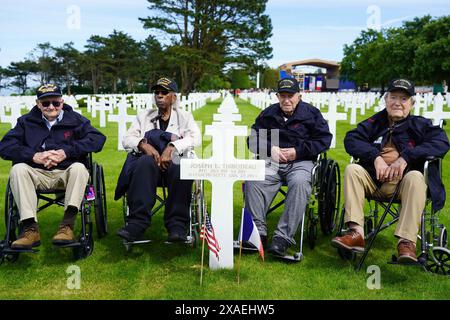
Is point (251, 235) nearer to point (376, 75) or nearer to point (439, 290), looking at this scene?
point (439, 290)

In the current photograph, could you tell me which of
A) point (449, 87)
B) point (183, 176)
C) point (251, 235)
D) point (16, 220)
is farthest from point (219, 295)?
point (449, 87)

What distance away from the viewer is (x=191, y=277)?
396 cm

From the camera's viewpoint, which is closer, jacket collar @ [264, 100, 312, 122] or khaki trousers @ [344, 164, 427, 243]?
khaki trousers @ [344, 164, 427, 243]

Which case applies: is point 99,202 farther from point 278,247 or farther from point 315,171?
point 315,171

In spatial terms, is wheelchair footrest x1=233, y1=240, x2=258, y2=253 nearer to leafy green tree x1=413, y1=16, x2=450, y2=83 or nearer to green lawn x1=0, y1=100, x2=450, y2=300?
green lawn x1=0, y1=100, x2=450, y2=300

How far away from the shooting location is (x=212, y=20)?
131 ft

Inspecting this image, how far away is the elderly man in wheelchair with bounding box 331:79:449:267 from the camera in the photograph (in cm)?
387

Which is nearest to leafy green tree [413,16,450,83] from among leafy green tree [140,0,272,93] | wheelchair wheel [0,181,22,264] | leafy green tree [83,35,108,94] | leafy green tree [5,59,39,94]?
leafy green tree [140,0,272,93]

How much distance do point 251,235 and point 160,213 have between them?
218cm

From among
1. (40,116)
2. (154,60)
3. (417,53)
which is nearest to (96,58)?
(154,60)

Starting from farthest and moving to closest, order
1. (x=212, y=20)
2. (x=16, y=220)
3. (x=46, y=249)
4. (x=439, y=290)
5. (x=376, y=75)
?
(x=376, y=75), (x=212, y=20), (x=46, y=249), (x=16, y=220), (x=439, y=290)

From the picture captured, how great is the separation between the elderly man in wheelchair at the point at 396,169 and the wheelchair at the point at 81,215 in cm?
214

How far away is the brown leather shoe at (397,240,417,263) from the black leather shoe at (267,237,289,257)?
972 millimetres

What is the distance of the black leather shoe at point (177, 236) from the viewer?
411 cm
